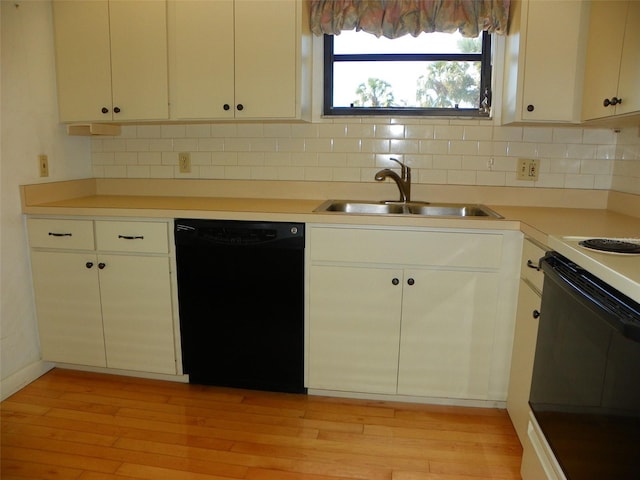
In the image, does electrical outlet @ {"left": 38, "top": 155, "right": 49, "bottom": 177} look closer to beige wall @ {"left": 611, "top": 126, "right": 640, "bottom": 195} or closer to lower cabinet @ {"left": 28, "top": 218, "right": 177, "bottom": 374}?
lower cabinet @ {"left": 28, "top": 218, "right": 177, "bottom": 374}

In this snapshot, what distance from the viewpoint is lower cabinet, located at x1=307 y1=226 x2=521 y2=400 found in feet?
6.81

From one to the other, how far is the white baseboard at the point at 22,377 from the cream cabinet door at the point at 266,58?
1.69 meters

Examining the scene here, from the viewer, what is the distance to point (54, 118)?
2.56m

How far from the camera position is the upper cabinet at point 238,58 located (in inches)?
90.7

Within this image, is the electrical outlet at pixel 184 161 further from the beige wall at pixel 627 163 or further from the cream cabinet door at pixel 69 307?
the beige wall at pixel 627 163

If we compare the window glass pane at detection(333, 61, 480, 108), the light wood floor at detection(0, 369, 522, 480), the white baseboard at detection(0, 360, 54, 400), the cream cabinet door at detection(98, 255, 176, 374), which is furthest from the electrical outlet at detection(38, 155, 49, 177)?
the window glass pane at detection(333, 61, 480, 108)

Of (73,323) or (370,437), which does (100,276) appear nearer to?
(73,323)

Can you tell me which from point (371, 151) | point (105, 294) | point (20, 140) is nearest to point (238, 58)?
point (371, 151)

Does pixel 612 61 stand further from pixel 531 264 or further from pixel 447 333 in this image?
pixel 447 333

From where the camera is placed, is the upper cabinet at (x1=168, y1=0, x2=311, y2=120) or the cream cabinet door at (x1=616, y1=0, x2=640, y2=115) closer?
the cream cabinet door at (x1=616, y1=0, x2=640, y2=115)

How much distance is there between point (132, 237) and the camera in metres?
2.28

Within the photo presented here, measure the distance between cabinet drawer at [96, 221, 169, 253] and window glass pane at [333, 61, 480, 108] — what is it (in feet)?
3.97

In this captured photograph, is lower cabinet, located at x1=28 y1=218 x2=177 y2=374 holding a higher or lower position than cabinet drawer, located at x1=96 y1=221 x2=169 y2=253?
lower

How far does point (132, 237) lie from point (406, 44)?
178 cm
